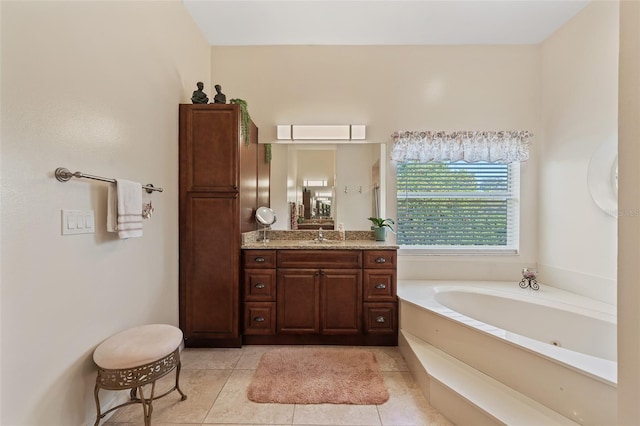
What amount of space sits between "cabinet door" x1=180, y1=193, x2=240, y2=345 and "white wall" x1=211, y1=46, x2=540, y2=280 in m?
0.77

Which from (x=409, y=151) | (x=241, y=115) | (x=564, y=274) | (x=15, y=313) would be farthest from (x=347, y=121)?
(x=15, y=313)

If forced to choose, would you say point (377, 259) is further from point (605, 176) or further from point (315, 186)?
point (605, 176)

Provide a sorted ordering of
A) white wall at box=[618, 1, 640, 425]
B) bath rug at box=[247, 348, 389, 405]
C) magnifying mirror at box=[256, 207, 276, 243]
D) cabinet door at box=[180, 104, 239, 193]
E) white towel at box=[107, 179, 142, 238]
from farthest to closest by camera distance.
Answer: magnifying mirror at box=[256, 207, 276, 243] → cabinet door at box=[180, 104, 239, 193] → bath rug at box=[247, 348, 389, 405] → white towel at box=[107, 179, 142, 238] → white wall at box=[618, 1, 640, 425]

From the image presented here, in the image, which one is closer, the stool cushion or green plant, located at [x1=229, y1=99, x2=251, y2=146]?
the stool cushion

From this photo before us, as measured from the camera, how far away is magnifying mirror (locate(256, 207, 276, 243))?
2.76 meters

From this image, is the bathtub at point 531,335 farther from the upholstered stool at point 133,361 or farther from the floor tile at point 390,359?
the upholstered stool at point 133,361

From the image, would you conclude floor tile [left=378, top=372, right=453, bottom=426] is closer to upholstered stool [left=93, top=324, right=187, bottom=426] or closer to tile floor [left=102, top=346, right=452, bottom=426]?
tile floor [left=102, top=346, right=452, bottom=426]

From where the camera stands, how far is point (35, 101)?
1.16m

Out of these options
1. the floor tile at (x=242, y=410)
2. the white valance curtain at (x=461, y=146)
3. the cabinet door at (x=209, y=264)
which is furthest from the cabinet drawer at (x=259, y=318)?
the white valance curtain at (x=461, y=146)

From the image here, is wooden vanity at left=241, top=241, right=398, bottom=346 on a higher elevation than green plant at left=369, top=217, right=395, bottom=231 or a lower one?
lower

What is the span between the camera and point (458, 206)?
300cm

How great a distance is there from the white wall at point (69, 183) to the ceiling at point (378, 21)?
0.83 meters

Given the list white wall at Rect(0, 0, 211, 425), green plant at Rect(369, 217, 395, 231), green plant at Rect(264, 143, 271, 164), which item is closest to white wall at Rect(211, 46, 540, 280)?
green plant at Rect(264, 143, 271, 164)

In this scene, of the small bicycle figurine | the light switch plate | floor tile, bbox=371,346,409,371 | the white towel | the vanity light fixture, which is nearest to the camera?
the light switch plate
